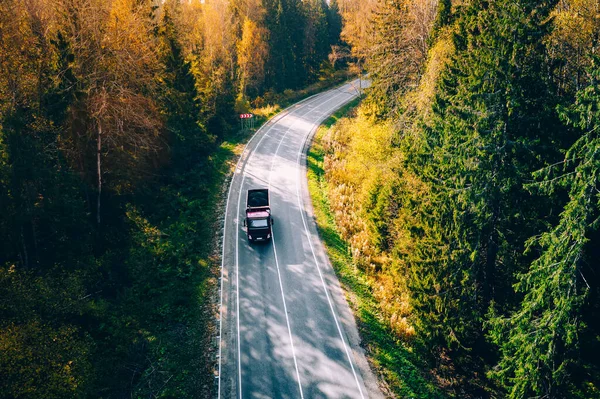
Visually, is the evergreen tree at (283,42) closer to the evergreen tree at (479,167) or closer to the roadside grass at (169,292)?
the roadside grass at (169,292)

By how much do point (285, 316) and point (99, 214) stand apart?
12.7 metres

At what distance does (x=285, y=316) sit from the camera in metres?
19.9

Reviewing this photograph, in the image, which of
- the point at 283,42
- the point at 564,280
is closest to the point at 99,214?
the point at 564,280

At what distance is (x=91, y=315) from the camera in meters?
17.6

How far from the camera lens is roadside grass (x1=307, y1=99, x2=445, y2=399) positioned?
16.7 meters

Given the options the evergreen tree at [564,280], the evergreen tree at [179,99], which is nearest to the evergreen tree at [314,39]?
the evergreen tree at [179,99]

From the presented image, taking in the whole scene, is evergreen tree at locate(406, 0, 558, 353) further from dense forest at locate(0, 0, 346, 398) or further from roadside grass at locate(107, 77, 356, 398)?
dense forest at locate(0, 0, 346, 398)

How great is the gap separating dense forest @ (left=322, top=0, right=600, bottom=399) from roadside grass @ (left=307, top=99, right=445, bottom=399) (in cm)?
60

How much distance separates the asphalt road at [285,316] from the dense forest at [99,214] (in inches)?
47.1

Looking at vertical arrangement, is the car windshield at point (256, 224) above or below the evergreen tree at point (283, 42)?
Result: below

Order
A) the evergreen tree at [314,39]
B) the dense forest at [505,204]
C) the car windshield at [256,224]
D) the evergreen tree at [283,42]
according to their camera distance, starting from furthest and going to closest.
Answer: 1. the evergreen tree at [314,39]
2. the evergreen tree at [283,42]
3. the car windshield at [256,224]
4. the dense forest at [505,204]

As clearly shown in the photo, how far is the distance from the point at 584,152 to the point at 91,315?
2014 centimetres

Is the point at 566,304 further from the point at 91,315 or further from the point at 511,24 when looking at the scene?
the point at 91,315

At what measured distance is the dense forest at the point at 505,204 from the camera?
11.3m
